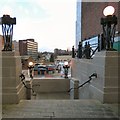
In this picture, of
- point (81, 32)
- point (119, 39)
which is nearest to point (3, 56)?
point (119, 39)

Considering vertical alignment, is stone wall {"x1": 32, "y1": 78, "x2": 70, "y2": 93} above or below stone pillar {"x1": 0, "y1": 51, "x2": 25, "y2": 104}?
below

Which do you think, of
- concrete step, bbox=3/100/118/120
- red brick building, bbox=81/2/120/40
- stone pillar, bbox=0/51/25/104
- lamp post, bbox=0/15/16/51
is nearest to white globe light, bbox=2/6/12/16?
lamp post, bbox=0/15/16/51

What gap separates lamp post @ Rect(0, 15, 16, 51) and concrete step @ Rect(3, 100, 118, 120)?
1475 millimetres

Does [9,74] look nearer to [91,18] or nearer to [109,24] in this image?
[109,24]

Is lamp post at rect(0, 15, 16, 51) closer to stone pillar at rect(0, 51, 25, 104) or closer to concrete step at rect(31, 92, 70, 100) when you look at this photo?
stone pillar at rect(0, 51, 25, 104)

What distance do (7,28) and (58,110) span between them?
255 centimetres

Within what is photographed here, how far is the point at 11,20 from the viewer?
5.63m

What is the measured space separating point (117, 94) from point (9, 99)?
2473mm

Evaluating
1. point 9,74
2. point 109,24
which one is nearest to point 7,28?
point 9,74

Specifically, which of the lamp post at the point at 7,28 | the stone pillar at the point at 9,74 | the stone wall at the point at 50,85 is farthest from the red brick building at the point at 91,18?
the stone pillar at the point at 9,74

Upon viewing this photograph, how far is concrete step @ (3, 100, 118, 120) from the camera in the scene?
4.07 m

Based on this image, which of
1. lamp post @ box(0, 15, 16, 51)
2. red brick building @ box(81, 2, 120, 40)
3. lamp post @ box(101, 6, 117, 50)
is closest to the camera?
lamp post @ box(101, 6, 117, 50)

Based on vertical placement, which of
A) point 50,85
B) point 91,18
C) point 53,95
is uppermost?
point 91,18

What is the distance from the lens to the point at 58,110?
4461mm
